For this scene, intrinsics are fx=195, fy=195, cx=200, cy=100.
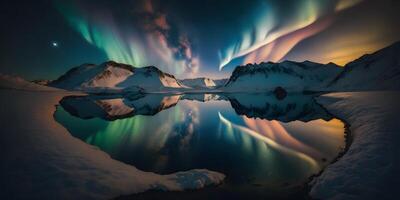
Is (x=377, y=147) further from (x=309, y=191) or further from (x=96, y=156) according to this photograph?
(x=96, y=156)

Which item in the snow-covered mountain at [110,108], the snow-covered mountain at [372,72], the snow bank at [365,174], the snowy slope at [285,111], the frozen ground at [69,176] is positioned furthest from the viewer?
the snow-covered mountain at [372,72]

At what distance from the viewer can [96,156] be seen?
10.9 meters

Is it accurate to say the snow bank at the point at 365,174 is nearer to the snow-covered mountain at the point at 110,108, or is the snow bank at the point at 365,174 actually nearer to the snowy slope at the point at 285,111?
the snowy slope at the point at 285,111

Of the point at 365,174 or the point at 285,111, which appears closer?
the point at 365,174

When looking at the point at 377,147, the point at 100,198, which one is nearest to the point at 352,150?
the point at 377,147

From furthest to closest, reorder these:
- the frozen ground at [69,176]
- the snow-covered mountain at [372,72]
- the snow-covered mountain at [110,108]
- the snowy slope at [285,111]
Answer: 1. the snow-covered mountain at [372,72]
2. the snow-covered mountain at [110,108]
3. the snowy slope at [285,111]
4. the frozen ground at [69,176]

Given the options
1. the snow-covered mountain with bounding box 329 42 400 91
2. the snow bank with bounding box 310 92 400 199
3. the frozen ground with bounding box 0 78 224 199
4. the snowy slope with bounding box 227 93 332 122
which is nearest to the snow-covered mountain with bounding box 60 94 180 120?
the snowy slope with bounding box 227 93 332 122

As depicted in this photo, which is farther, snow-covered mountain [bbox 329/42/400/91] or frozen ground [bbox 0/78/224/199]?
snow-covered mountain [bbox 329/42/400/91]

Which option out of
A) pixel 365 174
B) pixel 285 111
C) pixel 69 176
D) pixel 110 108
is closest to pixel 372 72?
pixel 285 111

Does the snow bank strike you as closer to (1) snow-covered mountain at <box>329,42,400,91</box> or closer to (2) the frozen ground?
(2) the frozen ground

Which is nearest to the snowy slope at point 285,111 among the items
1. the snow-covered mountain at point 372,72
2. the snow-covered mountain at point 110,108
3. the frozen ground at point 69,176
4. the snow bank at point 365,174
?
the snow bank at point 365,174

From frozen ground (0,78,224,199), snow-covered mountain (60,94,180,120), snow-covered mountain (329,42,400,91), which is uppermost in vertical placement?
snow-covered mountain (329,42,400,91)

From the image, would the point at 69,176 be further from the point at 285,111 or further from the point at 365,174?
the point at 285,111

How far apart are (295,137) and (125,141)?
45.9ft
